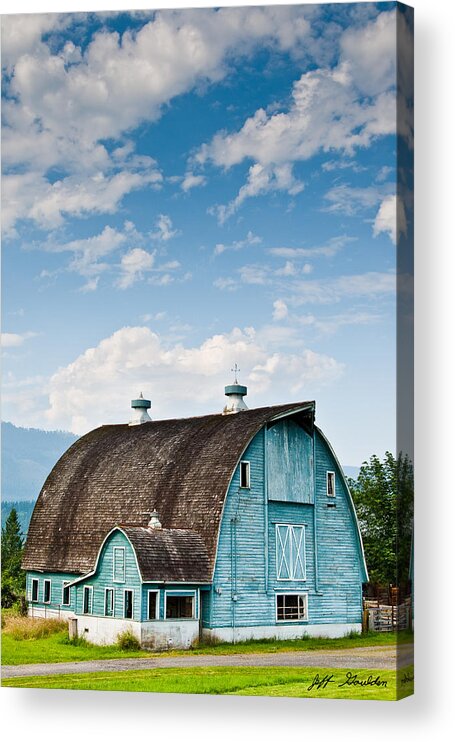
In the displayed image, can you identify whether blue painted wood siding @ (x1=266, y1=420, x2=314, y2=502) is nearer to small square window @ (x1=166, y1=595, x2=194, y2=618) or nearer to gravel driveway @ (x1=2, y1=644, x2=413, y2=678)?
small square window @ (x1=166, y1=595, x2=194, y2=618)

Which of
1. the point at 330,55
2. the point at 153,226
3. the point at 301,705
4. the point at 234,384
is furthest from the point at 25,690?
the point at 330,55

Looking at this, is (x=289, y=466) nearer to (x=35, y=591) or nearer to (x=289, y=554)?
(x=289, y=554)

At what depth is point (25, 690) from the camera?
16.8 m

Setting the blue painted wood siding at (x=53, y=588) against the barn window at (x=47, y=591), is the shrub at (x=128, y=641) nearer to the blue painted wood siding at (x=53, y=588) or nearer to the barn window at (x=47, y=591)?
the blue painted wood siding at (x=53, y=588)

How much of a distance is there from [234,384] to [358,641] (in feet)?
12.7

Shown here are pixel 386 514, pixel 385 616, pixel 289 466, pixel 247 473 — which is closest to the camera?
pixel 385 616

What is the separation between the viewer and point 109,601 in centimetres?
1920

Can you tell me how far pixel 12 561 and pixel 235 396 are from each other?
5.17 meters

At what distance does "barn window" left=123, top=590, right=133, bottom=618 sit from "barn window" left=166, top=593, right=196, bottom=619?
1.76 ft

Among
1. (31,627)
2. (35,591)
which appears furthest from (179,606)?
(35,591)

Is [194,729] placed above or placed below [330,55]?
below

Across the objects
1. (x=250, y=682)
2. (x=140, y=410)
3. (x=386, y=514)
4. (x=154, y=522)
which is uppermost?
(x=140, y=410)

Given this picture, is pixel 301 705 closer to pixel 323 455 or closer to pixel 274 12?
pixel 323 455
